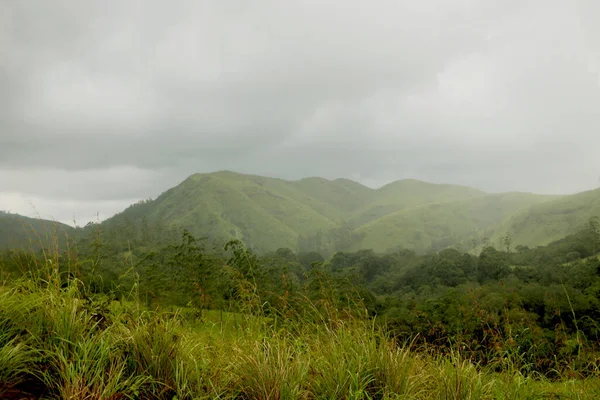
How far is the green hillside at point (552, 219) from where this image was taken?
162 meters

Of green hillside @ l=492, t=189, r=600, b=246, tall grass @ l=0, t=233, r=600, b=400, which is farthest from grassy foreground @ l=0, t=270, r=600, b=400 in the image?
green hillside @ l=492, t=189, r=600, b=246

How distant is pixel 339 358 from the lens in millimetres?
4434

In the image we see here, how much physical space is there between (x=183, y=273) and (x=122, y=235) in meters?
98.5

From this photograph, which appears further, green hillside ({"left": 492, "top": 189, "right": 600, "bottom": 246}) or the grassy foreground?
green hillside ({"left": 492, "top": 189, "right": 600, "bottom": 246})

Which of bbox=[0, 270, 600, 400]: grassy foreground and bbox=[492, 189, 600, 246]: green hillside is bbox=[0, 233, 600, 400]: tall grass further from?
bbox=[492, 189, 600, 246]: green hillside

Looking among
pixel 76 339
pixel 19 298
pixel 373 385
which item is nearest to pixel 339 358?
pixel 373 385

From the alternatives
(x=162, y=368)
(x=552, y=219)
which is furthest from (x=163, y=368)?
(x=552, y=219)

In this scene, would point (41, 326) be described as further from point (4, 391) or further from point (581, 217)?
point (581, 217)

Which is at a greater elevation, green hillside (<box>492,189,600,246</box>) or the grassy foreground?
the grassy foreground

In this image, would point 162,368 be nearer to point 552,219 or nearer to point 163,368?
point 163,368

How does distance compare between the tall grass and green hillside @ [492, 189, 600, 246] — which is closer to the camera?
the tall grass

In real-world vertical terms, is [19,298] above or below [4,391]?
above

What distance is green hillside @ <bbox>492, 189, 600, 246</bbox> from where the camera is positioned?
162 metres

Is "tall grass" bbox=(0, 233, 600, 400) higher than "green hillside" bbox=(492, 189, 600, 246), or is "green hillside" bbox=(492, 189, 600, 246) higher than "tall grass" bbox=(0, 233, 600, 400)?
"tall grass" bbox=(0, 233, 600, 400)
